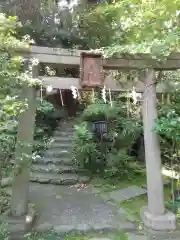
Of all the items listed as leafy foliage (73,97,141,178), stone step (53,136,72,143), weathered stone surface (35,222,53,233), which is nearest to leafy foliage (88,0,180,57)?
leafy foliage (73,97,141,178)

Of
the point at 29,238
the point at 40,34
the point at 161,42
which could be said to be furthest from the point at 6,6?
the point at 29,238

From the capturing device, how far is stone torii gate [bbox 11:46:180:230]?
3.58 m

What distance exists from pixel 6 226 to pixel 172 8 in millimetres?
4610

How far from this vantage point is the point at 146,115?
12.3 ft

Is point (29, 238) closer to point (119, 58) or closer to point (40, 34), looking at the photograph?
point (119, 58)

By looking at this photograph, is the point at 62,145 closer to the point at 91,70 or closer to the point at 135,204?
the point at 135,204

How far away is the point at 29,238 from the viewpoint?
3.31m

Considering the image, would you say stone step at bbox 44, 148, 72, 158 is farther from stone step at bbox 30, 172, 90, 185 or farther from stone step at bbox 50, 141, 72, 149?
stone step at bbox 30, 172, 90, 185

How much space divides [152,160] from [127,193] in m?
1.76

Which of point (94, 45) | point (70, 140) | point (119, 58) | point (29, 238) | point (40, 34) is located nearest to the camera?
point (29, 238)

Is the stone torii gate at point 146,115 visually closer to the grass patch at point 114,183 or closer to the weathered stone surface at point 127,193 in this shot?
the weathered stone surface at point 127,193

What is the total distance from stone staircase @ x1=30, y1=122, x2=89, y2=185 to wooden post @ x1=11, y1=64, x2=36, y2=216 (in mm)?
2287

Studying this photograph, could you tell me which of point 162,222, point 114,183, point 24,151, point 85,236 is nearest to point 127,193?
point 114,183

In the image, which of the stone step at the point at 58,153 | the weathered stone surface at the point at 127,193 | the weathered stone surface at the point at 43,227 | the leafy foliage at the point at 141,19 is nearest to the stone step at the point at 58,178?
the stone step at the point at 58,153
